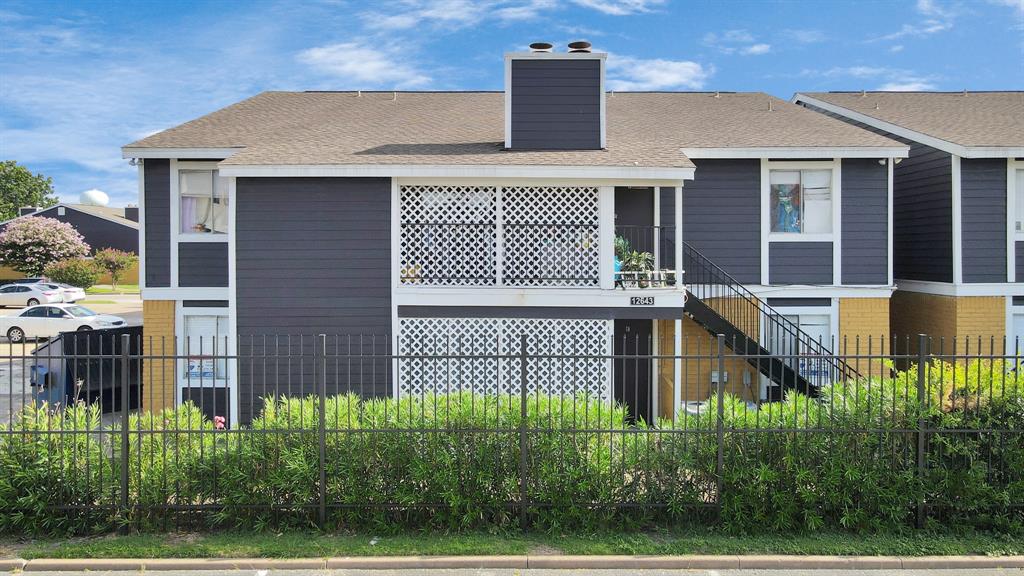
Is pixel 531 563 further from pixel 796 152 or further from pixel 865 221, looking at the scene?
pixel 865 221

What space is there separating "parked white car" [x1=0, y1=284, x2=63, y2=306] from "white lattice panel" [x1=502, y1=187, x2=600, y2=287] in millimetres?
31873

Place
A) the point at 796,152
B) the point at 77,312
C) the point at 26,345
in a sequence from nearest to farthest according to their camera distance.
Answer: the point at 796,152
the point at 26,345
the point at 77,312

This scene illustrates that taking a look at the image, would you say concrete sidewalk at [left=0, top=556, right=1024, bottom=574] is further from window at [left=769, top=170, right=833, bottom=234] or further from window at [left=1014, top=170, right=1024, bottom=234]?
window at [left=1014, top=170, right=1024, bottom=234]

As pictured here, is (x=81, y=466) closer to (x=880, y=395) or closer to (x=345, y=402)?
(x=345, y=402)

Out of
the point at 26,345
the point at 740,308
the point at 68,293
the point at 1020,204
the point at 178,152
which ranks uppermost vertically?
the point at 178,152

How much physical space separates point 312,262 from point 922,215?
40.2 ft

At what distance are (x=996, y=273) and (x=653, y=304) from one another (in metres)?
7.49

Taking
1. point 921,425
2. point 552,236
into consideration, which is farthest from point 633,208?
point 921,425

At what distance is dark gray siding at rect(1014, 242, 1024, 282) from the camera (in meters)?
15.5

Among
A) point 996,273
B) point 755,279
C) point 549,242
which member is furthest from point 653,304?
point 996,273

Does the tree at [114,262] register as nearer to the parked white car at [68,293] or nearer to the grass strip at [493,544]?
the parked white car at [68,293]

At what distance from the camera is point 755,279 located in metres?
15.4

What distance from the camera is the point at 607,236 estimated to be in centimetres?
1286

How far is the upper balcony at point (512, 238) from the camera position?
1297cm
